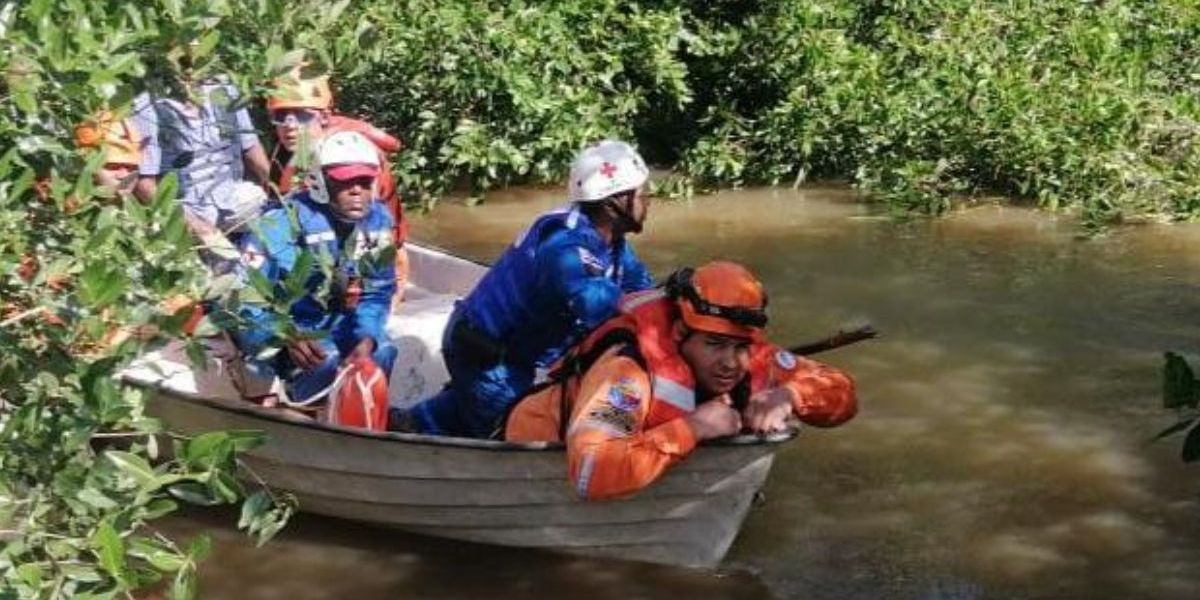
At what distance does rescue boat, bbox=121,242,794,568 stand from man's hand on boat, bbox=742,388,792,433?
2.4 inches

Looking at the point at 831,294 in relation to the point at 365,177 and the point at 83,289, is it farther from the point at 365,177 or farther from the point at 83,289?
the point at 83,289

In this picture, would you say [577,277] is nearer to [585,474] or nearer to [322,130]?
[585,474]

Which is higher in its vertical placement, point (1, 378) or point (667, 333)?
point (1, 378)

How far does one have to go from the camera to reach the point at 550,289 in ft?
21.8

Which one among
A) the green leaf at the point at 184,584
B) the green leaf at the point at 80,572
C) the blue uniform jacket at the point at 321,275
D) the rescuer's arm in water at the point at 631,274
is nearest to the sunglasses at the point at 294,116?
the blue uniform jacket at the point at 321,275

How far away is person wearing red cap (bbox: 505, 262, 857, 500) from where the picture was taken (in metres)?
5.83

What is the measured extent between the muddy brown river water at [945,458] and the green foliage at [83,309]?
130 inches

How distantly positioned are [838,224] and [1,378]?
897cm

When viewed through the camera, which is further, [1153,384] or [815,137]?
[815,137]

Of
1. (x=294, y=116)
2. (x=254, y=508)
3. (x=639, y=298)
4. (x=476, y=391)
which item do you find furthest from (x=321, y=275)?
(x=254, y=508)

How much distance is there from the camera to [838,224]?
12062 millimetres

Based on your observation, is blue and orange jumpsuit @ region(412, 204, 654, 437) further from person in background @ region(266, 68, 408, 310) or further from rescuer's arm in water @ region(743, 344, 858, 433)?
person in background @ region(266, 68, 408, 310)

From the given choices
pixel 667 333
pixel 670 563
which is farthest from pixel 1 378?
pixel 670 563

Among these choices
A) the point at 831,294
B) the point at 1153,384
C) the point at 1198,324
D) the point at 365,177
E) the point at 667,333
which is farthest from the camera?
the point at 831,294
